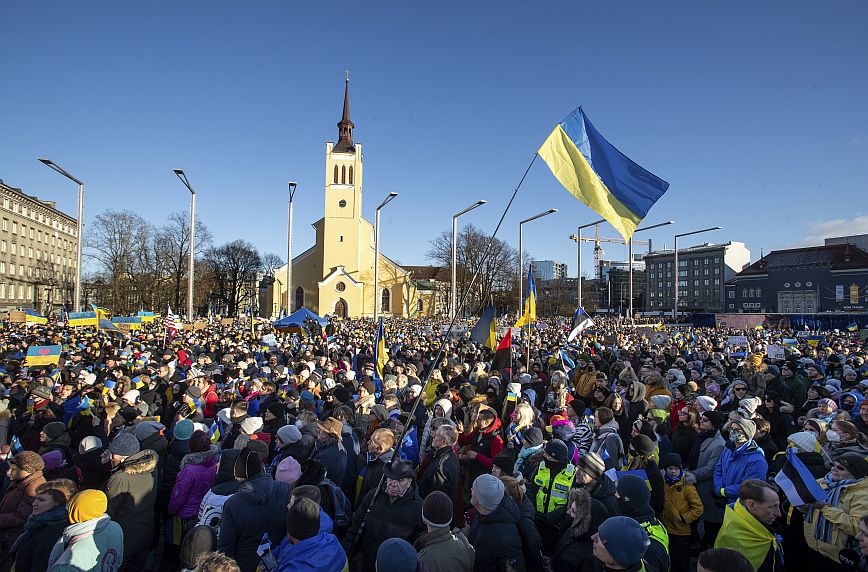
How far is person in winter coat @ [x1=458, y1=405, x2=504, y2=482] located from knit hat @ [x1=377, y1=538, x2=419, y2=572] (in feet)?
8.68

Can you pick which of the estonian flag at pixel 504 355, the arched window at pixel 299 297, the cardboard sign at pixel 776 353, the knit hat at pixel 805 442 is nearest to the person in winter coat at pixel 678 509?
the knit hat at pixel 805 442

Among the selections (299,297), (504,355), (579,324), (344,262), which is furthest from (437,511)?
(299,297)

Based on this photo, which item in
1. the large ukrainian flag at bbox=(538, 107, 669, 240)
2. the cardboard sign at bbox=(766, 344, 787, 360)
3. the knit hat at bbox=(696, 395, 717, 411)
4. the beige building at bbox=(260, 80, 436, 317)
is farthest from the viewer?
the beige building at bbox=(260, 80, 436, 317)

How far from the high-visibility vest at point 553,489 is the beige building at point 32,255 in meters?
61.7

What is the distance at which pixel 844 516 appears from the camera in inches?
136

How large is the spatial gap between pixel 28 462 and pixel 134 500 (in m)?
0.89

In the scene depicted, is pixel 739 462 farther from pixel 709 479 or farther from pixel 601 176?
pixel 601 176

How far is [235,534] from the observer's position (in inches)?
139

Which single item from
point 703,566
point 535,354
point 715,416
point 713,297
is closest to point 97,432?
point 703,566

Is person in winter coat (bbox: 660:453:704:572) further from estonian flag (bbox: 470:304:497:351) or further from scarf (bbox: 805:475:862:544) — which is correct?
estonian flag (bbox: 470:304:497:351)

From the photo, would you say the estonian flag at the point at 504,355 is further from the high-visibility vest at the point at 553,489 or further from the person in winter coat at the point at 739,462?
the high-visibility vest at the point at 553,489

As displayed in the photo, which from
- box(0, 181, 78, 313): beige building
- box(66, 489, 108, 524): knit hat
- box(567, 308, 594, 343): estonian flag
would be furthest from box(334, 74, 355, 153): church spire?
box(66, 489, 108, 524): knit hat

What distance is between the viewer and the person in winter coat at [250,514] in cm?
353

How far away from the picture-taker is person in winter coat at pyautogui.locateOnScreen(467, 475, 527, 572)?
3.42m
